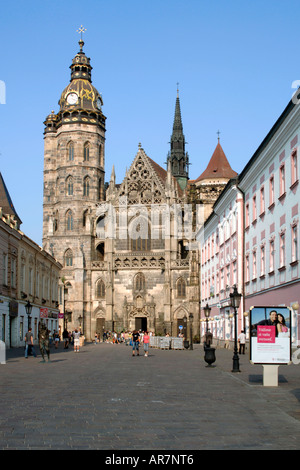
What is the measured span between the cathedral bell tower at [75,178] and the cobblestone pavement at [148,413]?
2412 inches

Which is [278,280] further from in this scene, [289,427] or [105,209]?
[105,209]

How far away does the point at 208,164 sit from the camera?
3558 inches

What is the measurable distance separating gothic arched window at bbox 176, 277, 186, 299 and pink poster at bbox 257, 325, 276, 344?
61136 millimetres

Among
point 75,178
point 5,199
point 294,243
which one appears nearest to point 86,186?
point 75,178

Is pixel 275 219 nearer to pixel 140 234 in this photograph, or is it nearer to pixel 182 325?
pixel 182 325

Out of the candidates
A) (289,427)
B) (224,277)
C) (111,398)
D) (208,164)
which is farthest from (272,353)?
(208,164)

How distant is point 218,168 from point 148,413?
257 ft

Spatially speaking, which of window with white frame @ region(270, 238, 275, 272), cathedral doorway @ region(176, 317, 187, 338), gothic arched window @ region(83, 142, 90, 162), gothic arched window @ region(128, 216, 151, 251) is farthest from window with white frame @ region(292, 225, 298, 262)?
gothic arched window @ region(83, 142, 90, 162)

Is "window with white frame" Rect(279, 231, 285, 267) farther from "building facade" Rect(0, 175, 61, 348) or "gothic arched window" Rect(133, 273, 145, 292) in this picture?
"gothic arched window" Rect(133, 273, 145, 292)

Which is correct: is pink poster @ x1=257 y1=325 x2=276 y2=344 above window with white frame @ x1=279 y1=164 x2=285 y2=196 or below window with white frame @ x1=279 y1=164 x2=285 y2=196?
below

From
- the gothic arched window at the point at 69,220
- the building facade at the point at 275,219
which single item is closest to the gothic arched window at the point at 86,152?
the gothic arched window at the point at 69,220

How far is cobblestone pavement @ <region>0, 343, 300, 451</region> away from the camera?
8.88 m

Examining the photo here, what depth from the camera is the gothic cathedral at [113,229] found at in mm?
79062
